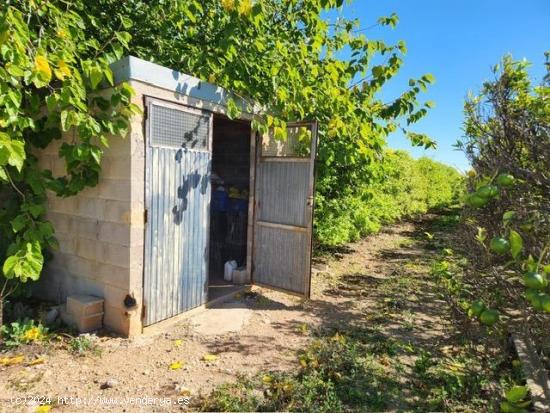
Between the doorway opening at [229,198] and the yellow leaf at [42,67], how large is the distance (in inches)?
138

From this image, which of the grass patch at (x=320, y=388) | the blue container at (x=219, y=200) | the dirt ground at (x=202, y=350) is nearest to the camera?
the grass patch at (x=320, y=388)

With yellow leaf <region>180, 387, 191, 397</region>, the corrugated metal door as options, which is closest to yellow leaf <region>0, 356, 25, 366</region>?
the corrugated metal door

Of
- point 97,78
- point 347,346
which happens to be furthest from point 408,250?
point 97,78

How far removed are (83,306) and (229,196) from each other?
3278 mm

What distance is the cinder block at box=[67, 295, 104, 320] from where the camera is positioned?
12.0 feet

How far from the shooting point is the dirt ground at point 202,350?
281cm

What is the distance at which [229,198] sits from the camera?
6.48m

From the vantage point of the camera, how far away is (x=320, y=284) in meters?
5.95

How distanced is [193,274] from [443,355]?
2.90m

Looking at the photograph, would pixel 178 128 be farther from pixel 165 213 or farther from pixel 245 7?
pixel 245 7

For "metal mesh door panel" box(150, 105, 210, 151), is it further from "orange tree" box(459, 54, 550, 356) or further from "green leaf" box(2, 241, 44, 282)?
"orange tree" box(459, 54, 550, 356)

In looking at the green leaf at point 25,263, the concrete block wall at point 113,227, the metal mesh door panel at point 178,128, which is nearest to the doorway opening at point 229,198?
the metal mesh door panel at point 178,128

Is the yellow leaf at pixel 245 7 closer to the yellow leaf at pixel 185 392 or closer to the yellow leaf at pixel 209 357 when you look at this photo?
the yellow leaf at pixel 209 357

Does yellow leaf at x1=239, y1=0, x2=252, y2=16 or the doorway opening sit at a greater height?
yellow leaf at x1=239, y1=0, x2=252, y2=16
